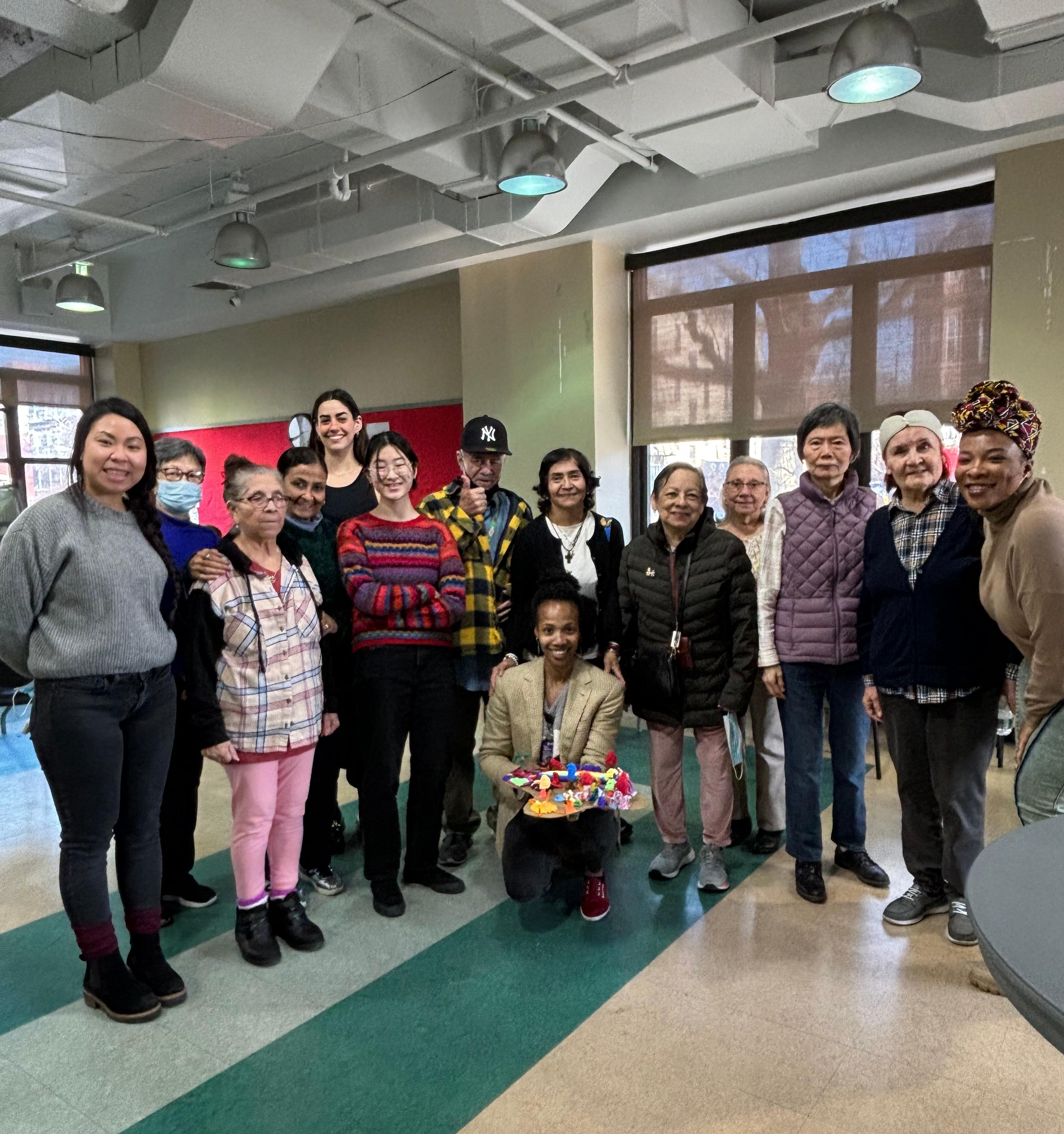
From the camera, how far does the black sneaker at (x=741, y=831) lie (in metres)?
3.23

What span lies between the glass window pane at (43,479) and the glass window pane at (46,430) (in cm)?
11

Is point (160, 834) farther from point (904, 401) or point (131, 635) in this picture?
point (904, 401)

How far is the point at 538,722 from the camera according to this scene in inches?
108

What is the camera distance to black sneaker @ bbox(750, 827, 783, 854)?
313 centimetres

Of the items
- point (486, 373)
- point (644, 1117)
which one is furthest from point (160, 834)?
point (486, 373)

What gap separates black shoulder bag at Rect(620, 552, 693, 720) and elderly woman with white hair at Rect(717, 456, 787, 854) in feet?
1.38

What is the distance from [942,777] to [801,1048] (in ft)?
2.82

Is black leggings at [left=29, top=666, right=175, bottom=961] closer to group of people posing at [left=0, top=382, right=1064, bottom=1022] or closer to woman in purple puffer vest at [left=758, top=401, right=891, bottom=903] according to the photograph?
group of people posing at [left=0, top=382, right=1064, bottom=1022]

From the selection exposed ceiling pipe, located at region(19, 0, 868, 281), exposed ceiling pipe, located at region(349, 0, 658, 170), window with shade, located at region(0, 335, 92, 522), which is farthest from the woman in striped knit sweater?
window with shade, located at region(0, 335, 92, 522)

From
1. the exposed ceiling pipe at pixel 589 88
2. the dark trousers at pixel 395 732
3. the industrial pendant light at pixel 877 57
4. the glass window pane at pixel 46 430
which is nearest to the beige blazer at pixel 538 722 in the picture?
the dark trousers at pixel 395 732

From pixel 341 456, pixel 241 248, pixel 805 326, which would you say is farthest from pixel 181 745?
pixel 805 326

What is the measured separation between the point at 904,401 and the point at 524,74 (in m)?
2.77

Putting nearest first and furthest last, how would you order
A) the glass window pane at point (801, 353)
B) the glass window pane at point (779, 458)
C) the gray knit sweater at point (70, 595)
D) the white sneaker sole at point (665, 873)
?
the gray knit sweater at point (70, 595)
the white sneaker sole at point (665, 873)
the glass window pane at point (801, 353)
the glass window pane at point (779, 458)

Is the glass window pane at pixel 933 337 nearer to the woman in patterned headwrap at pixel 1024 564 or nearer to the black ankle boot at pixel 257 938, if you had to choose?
the woman in patterned headwrap at pixel 1024 564
